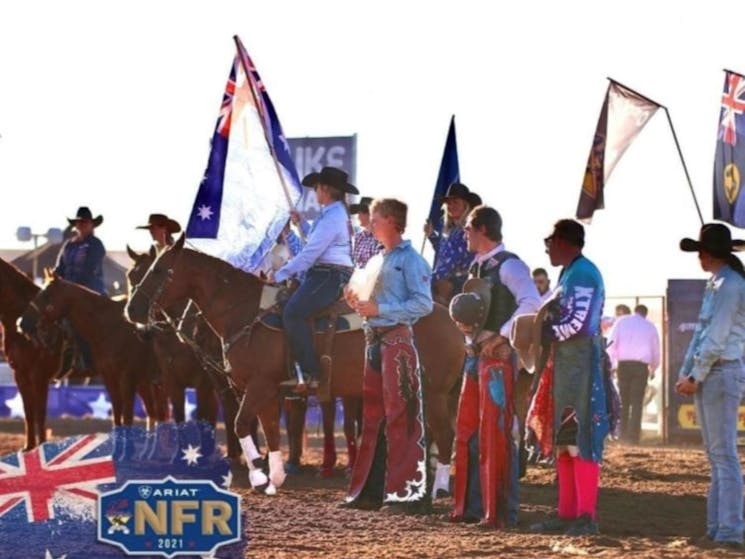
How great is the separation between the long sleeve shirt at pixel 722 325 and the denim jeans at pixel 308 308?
157 inches

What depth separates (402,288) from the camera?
11273 millimetres

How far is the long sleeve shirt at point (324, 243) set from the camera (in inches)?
497

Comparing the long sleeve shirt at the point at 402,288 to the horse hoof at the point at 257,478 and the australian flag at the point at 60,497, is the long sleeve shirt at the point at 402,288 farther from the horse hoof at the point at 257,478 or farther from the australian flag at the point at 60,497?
the horse hoof at the point at 257,478

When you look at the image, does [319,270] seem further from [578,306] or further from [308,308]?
[578,306]

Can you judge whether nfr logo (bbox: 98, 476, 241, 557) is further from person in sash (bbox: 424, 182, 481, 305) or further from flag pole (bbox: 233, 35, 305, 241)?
flag pole (bbox: 233, 35, 305, 241)

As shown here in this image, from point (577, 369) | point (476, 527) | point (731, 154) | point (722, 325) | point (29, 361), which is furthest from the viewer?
point (29, 361)

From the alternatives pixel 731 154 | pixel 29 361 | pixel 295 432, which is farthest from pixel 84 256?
pixel 731 154

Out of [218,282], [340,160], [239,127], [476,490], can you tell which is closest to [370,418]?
[476,490]

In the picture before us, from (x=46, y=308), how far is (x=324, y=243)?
5238mm

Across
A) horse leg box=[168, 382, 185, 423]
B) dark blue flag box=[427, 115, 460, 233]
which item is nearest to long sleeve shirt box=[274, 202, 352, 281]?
dark blue flag box=[427, 115, 460, 233]

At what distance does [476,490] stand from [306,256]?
106 inches

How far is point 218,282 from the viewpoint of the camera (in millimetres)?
13633

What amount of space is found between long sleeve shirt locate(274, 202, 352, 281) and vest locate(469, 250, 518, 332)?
2425 mm

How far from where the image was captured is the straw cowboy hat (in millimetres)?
9844
